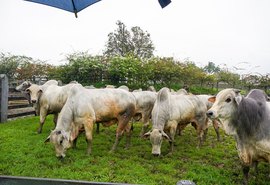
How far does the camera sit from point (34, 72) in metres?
16.4

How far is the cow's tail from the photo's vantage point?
671cm

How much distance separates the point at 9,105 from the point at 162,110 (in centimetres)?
692

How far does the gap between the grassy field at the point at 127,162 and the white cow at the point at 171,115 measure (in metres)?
0.45

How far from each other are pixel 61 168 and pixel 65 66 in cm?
1005

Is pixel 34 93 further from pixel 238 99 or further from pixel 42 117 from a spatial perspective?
pixel 238 99

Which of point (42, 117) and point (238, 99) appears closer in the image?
point (238, 99)

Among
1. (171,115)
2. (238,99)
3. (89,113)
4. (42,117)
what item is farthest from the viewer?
(42,117)

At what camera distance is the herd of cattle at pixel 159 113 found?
4.80 meters

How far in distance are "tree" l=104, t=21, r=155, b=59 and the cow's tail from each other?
24962 mm

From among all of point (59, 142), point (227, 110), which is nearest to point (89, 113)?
point (59, 142)

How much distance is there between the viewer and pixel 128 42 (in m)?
33.1

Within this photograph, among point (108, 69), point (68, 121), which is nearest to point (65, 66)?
point (108, 69)

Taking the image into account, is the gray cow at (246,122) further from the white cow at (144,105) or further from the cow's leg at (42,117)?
the cow's leg at (42,117)

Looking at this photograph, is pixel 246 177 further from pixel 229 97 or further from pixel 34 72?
pixel 34 72
